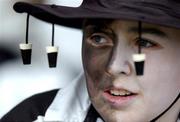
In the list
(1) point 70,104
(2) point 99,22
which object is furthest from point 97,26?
(1) point 70,104

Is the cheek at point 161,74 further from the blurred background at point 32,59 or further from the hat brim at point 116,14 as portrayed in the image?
the blurred background at point 32,59

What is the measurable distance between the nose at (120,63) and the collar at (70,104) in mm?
320

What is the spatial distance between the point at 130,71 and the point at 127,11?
162 mm

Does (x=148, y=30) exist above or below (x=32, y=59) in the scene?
above

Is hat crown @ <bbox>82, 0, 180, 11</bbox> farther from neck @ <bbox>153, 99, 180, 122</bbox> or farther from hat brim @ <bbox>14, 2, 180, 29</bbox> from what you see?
neck @ <bbox>153, 99, 180, 122</bbox>

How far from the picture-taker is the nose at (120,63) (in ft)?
4.16

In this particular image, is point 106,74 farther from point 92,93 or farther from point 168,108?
point 168,108

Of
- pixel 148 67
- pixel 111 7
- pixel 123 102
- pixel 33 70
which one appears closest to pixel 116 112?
pixel 123 102

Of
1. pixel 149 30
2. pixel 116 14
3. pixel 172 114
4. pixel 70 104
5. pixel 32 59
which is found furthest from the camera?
pixel 32 59

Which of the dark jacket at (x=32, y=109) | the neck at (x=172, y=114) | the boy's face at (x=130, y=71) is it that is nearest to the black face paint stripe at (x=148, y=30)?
the boy's face at (x=130, y=71)

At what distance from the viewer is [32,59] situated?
187 centimetres

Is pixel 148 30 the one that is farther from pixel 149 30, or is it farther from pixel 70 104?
pixel 70 104

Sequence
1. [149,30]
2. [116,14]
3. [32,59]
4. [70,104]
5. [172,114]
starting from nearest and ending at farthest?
[116,14]
[149,30]
[172,114]
[70,104]
[32,59]

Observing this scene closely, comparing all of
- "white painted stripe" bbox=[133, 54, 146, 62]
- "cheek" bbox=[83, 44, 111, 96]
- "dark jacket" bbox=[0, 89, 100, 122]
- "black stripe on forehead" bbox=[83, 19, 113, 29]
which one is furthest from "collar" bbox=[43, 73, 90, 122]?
"white painted stripe" bbox=[133, 54, 146, 62]
